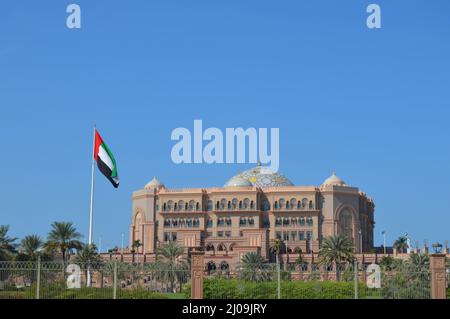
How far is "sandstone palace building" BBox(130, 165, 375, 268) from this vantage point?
300 ft

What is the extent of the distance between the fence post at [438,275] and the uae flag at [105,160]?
35.1 meters

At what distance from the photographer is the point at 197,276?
26.6m

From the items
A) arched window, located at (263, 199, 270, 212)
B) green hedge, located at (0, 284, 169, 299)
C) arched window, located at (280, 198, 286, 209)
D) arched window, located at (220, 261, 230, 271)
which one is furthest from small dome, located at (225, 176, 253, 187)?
green hedge, located at (0, 284, 169, 299)

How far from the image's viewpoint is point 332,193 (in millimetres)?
91375

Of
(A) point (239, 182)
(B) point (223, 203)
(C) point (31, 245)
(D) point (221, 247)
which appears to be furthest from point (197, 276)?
(A) point (239, 182)

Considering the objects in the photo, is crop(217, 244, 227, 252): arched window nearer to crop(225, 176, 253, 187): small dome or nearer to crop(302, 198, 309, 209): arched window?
crop(225, 176, 253, 187): small dome

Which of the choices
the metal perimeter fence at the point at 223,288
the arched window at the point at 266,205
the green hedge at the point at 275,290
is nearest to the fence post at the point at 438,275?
the metal perimeter fence at the point at 223,288

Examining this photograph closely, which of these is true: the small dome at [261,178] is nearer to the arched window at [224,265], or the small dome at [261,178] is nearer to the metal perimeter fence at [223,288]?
the arched window at [224,265]

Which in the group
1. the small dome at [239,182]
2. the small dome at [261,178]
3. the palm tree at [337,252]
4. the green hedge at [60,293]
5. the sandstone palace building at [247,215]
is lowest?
the green hedge at [60,293]

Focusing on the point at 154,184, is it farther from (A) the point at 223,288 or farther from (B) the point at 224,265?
(A) the point at 223,288

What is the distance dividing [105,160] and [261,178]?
47.5 meters

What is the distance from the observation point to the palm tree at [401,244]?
95.8 metres
